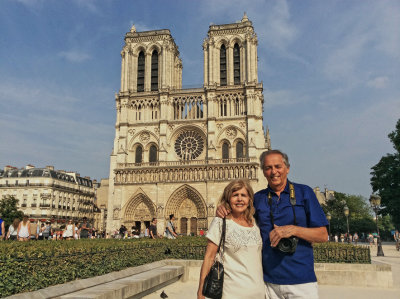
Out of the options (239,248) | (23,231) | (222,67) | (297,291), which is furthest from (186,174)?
(297,291)

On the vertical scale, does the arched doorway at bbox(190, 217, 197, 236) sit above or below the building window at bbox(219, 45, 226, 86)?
below

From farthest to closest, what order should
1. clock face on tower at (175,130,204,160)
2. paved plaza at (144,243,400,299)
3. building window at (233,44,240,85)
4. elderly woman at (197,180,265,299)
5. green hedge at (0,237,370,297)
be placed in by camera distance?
1. building window at (233,44,240,85)
2. clock face on tower at (175,130,204,160)
3. paved plaza at (144,243,400,299)
4. green hedge at (0,237,370,297)
5. elderly woman at (197,180,265,299)

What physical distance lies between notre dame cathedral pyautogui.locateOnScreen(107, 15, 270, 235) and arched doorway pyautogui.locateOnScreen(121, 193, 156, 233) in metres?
0.10

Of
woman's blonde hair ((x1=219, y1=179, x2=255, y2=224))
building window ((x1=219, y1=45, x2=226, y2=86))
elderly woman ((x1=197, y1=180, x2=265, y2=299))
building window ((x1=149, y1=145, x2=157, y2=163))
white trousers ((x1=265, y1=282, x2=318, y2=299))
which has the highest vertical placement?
building window ((x1=219, y1=45, x2=226, y2=86))

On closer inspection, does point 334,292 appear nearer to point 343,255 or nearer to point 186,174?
point 343,255

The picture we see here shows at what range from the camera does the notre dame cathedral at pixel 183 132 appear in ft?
113

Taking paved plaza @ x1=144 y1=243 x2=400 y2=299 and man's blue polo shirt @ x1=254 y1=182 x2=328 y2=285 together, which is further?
paved plaza @ x1=144 y1=243 x2=400 y2=299

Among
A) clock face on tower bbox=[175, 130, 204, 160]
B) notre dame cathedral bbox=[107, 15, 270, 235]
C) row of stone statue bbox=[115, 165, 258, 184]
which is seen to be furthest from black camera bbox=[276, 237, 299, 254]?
clock face on tower bbox=[175, 130, 204, 160]

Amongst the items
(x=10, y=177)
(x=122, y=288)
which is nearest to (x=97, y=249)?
(x=122, y=288)

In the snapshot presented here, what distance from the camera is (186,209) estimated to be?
116 feet

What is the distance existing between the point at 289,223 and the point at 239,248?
462 millimetres

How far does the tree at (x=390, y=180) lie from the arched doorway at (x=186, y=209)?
16.4 metres

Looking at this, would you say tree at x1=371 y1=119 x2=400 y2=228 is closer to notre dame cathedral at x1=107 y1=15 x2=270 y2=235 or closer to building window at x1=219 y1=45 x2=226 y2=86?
notre dame cathedral at x1=107 y1=15 x2=270 y2=235

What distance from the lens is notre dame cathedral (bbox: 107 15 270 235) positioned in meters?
34.5
